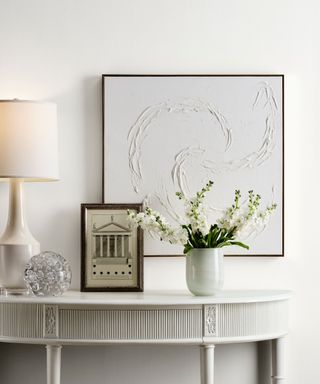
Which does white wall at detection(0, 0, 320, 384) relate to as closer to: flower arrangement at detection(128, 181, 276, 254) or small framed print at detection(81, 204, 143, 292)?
small framed print at detection(81, 204, 143, 292)

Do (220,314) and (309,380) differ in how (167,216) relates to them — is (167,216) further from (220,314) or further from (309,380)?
(309,380)

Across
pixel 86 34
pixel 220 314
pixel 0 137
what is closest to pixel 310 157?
pixel 220 314

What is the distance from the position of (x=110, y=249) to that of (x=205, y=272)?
0.47 metres

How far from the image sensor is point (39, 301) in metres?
2.80

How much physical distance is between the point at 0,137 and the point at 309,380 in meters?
1.62

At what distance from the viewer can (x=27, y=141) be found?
10.2ft

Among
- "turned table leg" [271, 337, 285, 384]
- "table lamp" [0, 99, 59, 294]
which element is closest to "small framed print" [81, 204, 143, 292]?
"table lamp" [0, 99, 59, 294]

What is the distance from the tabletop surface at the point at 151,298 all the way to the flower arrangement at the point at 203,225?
19cm

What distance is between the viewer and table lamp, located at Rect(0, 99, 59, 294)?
3.06m

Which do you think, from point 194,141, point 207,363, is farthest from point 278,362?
point 194,141

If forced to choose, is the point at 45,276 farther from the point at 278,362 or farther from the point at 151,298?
the point at 278,362

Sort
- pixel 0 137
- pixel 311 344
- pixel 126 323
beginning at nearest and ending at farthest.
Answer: pixel 126 323
pixel 0 137
pixel 311 344

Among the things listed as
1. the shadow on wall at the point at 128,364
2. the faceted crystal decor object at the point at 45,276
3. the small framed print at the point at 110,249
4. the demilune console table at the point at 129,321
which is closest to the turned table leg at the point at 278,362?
the shadow on wall at the point at 128,364

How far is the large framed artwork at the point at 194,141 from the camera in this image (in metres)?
3.28
